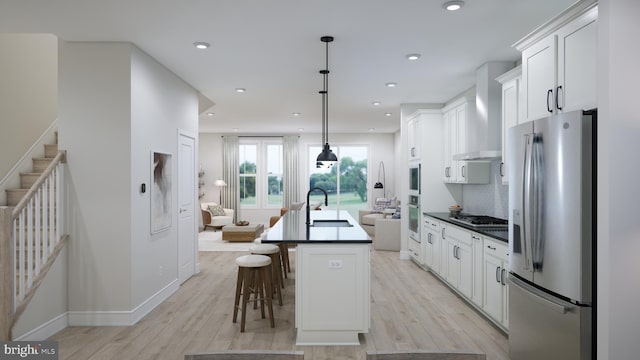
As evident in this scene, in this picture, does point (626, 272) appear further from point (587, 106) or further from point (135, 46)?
point (135, 46)

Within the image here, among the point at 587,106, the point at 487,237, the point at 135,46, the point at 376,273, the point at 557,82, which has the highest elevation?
the point at 135,46

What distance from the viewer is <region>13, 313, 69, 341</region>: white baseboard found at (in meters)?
3.45

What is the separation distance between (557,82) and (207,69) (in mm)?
3780

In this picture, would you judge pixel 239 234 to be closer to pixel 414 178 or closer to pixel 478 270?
pixel 414 178

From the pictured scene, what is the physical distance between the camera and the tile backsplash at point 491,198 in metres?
5.06

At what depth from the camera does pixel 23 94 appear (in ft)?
16.0

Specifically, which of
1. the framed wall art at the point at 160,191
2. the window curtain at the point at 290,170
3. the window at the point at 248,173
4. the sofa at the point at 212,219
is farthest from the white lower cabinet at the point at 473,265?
the window at the point at 248,173

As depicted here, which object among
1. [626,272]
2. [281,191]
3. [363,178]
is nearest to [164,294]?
[626,272]

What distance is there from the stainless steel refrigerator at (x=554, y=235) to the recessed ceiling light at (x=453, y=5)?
106cm

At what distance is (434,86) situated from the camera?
6.00 metres

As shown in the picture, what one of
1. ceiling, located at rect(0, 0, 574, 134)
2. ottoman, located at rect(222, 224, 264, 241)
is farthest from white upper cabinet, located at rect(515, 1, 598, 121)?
ottoman, located at rect(222, 224, 264, 241)

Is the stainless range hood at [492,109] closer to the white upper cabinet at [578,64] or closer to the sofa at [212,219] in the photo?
the white upper cabinet at [578,64]

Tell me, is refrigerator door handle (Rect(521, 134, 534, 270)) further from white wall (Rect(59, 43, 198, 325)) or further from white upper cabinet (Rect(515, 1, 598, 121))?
white wall (Rect(59, 43, 198, 325))

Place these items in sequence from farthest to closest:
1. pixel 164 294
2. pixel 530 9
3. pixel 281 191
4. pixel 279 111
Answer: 1. pixel 281 191
2. pixel 279 111
3. pixel 164 294
4. pixel 530 9
